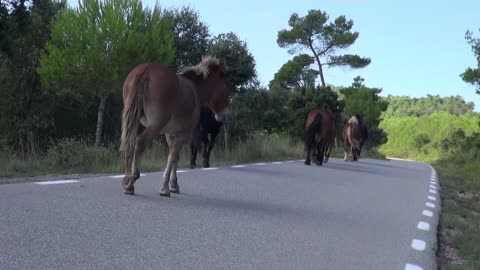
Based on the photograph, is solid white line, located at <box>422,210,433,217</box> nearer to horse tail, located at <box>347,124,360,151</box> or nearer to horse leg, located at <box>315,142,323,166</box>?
horse leg, located at <box>315,142,323,166</box>

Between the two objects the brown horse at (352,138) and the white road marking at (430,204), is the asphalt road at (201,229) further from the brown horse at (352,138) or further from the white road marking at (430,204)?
the brown horse at (352,138)

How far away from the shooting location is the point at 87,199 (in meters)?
6.49

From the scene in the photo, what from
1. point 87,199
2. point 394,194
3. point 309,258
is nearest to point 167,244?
point 309,258

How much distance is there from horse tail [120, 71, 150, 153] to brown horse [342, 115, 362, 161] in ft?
66.3

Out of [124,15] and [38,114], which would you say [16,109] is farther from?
[124,15]

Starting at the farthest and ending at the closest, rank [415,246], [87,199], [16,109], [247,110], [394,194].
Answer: [247,110] → [16,109] → [394,194] → [87,199] → [415,246]

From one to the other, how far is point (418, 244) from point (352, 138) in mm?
20434

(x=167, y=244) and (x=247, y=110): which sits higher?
(x=247, y=110)

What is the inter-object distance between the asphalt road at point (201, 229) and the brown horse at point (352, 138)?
1693cm

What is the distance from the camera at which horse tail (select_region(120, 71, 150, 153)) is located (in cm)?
668

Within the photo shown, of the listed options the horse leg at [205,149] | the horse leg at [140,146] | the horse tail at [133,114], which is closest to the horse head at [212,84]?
the horse tail at [133,114]

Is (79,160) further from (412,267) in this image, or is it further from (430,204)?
(412,267)

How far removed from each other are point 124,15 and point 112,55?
5.41 feet

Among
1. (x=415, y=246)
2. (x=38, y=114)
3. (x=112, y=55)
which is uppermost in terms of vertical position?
(x=112, y=55)
